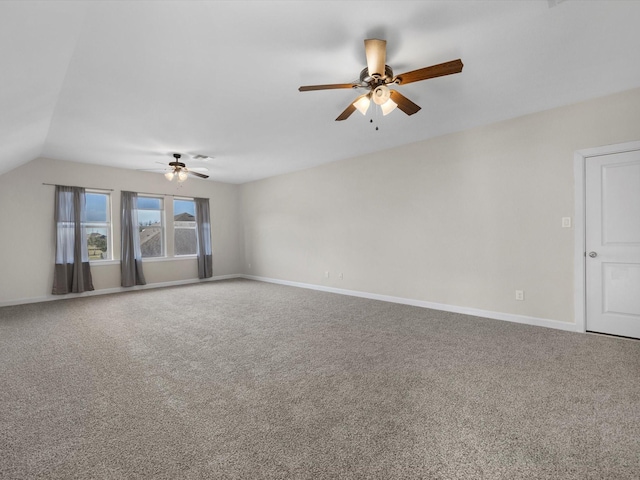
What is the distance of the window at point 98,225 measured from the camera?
5969mm

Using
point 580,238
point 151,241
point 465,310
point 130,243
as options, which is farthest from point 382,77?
point 151,241

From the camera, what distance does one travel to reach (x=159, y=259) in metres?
6.89

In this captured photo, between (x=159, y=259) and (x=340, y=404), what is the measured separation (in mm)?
6263

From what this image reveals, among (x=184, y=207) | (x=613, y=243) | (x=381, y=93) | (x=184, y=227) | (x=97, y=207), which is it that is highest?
(x=381, y=93)

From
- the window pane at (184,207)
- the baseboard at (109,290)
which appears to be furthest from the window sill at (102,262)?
the window pane at (184,207)

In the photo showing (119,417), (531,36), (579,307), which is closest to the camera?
(119,417)

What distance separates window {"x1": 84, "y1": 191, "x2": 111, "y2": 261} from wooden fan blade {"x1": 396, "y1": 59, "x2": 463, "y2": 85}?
20.9 feet

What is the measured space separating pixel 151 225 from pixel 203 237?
3.87 feet

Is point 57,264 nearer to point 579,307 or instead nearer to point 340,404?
point 340,404

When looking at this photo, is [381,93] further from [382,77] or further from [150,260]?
[150,260]

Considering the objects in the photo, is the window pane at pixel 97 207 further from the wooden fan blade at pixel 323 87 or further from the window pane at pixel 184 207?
the wooden fan blade at pixel 323 87

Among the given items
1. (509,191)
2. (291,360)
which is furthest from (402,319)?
(509,191)

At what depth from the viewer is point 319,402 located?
2.04 meters

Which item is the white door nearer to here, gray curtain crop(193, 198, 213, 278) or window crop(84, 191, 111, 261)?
gray curtain crop(193, 198, 213, 278)
